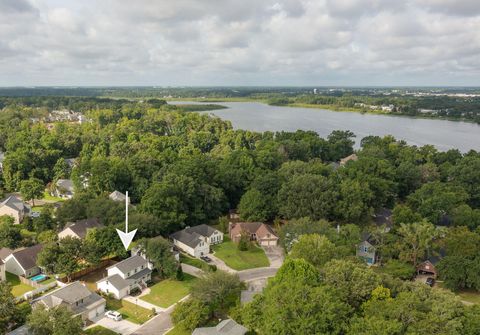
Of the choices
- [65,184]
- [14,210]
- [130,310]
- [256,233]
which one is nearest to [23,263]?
[130,310]

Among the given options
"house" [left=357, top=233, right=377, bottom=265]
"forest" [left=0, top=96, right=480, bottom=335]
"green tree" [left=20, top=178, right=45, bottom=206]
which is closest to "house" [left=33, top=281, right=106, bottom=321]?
"forest" [left=0, top=96, right=480, bottom=335]

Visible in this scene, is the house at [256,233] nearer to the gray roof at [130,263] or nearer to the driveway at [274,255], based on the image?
the driveway at [274,255]

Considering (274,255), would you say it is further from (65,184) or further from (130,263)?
(65,184)

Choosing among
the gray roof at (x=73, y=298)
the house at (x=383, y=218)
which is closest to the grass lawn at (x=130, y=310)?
the gray roof at (x=73, y=298)

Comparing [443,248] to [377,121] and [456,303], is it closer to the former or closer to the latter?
[456,303]

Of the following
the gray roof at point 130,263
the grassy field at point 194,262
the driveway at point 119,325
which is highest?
the gray roof at point 130,263

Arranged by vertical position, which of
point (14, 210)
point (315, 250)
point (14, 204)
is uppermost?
point (315, 250)
